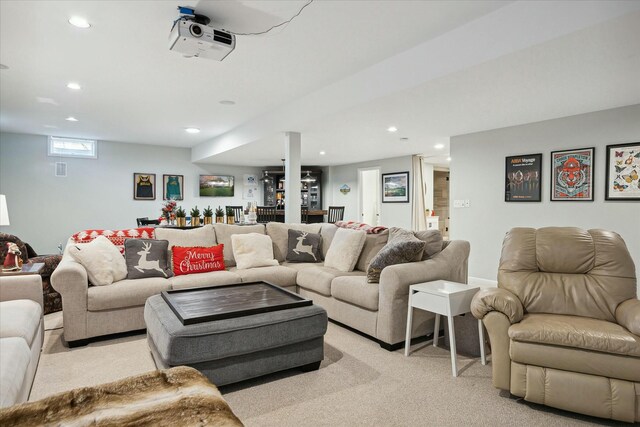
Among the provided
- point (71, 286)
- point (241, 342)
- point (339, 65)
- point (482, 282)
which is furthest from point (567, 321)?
point (71, 286)

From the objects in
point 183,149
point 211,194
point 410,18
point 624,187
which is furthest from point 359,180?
point 410,18

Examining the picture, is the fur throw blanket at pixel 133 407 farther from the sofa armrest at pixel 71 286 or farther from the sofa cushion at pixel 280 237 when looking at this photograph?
the sofa cushion at pixel 280 237

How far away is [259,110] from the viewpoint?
18.4ft

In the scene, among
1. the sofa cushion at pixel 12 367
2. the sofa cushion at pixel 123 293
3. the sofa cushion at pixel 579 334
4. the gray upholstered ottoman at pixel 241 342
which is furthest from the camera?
the sofa cushion at pixel 123 293

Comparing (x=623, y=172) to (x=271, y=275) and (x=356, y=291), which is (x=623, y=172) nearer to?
(x=356, y=291)

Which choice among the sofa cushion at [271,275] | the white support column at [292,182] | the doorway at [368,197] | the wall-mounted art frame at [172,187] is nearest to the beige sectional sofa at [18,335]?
the sofa cushion at [271,275]

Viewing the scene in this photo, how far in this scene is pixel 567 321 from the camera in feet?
7.16

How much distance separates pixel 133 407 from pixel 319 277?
2.66 m

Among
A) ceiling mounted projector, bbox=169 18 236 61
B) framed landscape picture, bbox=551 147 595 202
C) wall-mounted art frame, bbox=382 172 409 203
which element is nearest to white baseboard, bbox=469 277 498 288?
framed landscape picture, bbox=551 147 595 202

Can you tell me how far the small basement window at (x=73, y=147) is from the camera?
302 inches

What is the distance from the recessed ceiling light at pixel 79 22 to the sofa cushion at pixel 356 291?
3.02 m

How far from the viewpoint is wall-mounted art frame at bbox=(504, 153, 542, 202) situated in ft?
16.1

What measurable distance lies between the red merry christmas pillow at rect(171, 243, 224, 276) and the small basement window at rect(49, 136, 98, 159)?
5666 mm

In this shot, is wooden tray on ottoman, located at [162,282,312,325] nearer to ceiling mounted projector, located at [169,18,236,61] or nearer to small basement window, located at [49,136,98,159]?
ceiling mounted projector, located at [169,18,236,61]
